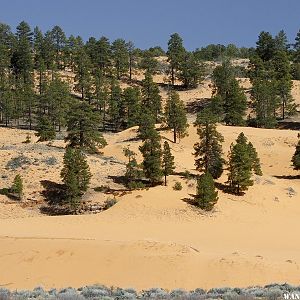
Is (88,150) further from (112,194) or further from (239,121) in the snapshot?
(239,121)

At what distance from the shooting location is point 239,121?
77312 mm

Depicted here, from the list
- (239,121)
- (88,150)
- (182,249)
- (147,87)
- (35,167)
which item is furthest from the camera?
(147,87)

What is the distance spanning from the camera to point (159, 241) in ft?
100

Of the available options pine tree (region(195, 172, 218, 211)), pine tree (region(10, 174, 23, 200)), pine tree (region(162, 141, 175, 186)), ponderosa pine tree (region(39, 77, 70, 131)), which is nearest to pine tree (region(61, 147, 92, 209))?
pine tree (region(10, 174, 23, 200))

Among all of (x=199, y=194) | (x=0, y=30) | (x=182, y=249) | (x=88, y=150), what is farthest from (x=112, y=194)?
(x=0, y=30)

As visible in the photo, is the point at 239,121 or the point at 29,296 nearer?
the point at 29,296

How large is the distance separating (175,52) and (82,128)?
210 ft

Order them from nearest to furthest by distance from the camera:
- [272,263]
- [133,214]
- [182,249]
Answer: [272,263], [182,249], [133,214]

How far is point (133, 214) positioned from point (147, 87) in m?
50.5

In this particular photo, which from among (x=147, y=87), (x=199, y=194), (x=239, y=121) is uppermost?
(x=147, y=87)

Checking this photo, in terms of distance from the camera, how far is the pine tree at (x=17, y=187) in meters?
42.7

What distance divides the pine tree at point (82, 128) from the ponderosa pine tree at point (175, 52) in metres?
59.3

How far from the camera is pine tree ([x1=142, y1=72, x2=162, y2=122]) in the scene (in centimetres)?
7969

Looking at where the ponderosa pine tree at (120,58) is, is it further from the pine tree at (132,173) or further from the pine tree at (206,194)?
the pine tree at (206,194)
